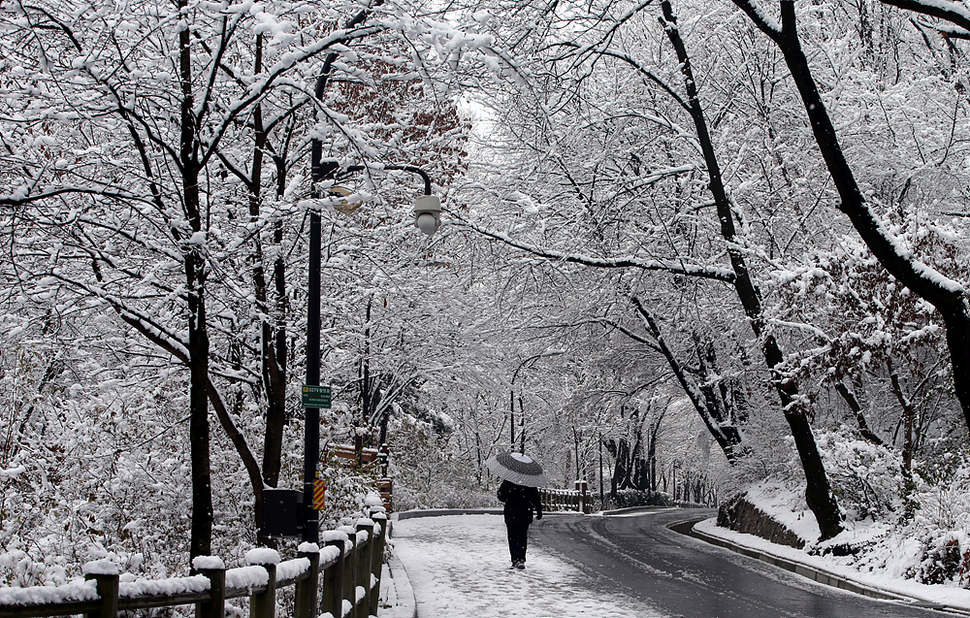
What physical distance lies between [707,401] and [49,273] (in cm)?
2072

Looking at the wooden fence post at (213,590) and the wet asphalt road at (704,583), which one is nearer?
the wooden fence post at (213,590)

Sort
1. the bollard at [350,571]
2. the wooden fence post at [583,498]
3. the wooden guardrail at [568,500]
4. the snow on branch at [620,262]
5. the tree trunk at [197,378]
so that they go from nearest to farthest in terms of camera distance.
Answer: the bollard at [350,571] < the tree trunk at [197,378] < the snow on branch at [620,262] < the wooden guardrail at [568,500] < the wooden fence post at [583,498]

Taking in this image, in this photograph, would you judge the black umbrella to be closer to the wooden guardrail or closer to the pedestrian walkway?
the pedestrian walkway

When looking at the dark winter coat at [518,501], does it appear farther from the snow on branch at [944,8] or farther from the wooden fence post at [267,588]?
the wooden fence post at [267,588]

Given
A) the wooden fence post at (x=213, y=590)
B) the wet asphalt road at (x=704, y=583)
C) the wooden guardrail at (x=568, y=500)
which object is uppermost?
the wooden fence post at (x=213, y=590)

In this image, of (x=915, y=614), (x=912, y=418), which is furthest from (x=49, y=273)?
(x=912, y=418)

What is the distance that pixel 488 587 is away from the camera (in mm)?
13195

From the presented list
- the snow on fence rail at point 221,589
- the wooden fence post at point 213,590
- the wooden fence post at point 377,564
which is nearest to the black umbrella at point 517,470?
the wooden fence post at point 377,564

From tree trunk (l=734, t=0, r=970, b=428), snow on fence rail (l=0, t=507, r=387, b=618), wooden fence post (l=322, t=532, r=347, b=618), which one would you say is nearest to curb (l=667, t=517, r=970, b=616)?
tree trunk (l=734, t=0, r=970, b=428)

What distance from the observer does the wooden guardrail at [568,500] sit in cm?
4094

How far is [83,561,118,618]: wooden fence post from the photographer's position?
11.6ft

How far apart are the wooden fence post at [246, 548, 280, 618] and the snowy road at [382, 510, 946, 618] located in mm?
5905

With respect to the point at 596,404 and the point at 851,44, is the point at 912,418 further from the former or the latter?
the point at 596,404

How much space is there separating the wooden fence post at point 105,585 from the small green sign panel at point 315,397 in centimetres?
656
